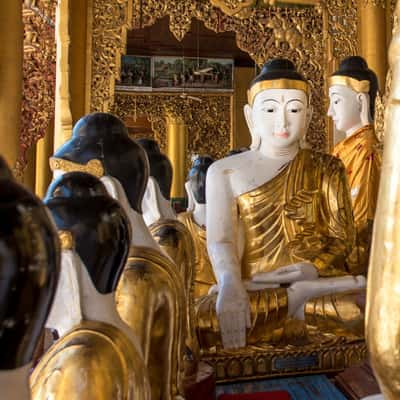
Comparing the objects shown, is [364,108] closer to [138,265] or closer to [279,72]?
[279,72]

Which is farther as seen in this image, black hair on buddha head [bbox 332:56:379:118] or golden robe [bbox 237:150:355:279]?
black hair on buddha head [bbox 332:56:379:118]

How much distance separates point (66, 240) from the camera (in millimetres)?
541

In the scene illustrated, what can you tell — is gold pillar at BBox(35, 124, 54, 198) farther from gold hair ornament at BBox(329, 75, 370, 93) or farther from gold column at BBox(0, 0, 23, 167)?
gold hair ornament at BBox(329, 75, 370, 93)

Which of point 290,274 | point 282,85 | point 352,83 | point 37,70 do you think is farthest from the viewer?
point 37,70

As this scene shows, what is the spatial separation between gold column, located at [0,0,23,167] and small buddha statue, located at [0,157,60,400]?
2.71m

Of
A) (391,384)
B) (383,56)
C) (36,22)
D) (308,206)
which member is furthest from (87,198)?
(383,56)

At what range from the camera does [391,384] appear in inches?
15.2

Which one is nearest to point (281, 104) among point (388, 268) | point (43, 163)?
point (388, 268)

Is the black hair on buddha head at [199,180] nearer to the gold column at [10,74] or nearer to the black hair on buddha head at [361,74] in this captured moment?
the black hair on buddha head at [361,74]

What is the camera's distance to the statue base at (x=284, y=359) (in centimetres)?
151

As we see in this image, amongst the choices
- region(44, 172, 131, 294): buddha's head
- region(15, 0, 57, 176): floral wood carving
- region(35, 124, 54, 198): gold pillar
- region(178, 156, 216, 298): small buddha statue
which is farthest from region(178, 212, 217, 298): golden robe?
region(35, 124, 54, 198): gold pillar

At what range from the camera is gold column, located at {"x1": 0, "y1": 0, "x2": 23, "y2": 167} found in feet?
9.59

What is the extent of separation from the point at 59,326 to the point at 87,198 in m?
0.14

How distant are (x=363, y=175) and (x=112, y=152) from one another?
1497 mm
